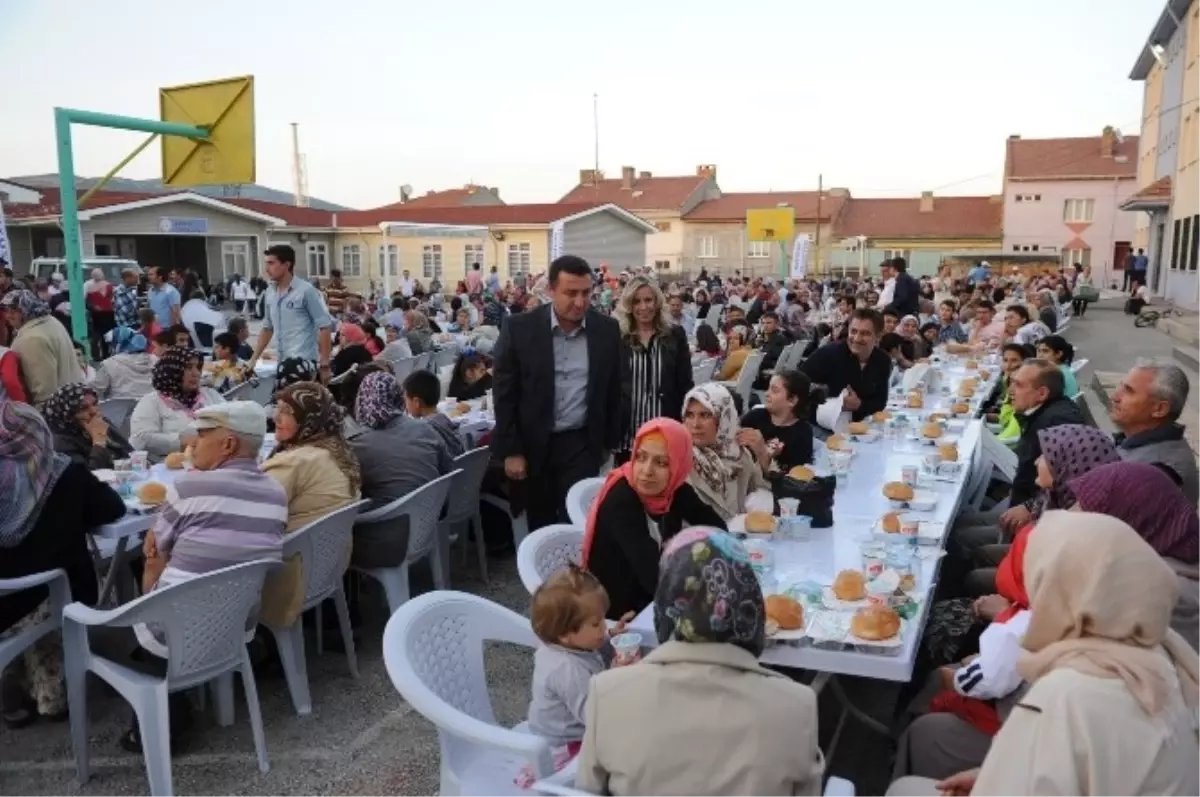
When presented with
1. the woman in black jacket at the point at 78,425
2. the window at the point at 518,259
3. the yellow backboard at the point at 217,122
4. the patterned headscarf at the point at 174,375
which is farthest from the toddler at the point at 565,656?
the window at the point at 518,259

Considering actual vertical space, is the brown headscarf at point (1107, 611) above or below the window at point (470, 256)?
below

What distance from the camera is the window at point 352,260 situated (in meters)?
33.4

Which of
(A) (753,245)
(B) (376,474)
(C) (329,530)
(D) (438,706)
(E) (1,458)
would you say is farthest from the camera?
(A) (753,245)

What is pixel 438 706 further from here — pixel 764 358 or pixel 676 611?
pixel 764 358

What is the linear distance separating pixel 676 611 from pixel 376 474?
2910mm

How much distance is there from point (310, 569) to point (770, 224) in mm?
29089

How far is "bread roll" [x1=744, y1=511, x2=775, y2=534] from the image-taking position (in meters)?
3.56

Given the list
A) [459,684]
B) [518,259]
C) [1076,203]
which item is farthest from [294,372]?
[1076,203]

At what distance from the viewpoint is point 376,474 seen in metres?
4.44

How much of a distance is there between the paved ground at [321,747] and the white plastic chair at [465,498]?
2.73 feet

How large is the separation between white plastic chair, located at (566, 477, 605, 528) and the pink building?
45.3 metres

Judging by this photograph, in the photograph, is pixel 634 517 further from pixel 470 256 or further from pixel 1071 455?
pixel 470 256

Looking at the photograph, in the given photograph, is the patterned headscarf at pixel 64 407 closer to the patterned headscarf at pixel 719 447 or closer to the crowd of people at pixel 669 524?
the crowd of people at pixel 669 524

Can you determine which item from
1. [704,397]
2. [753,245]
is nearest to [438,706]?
[704,397]
